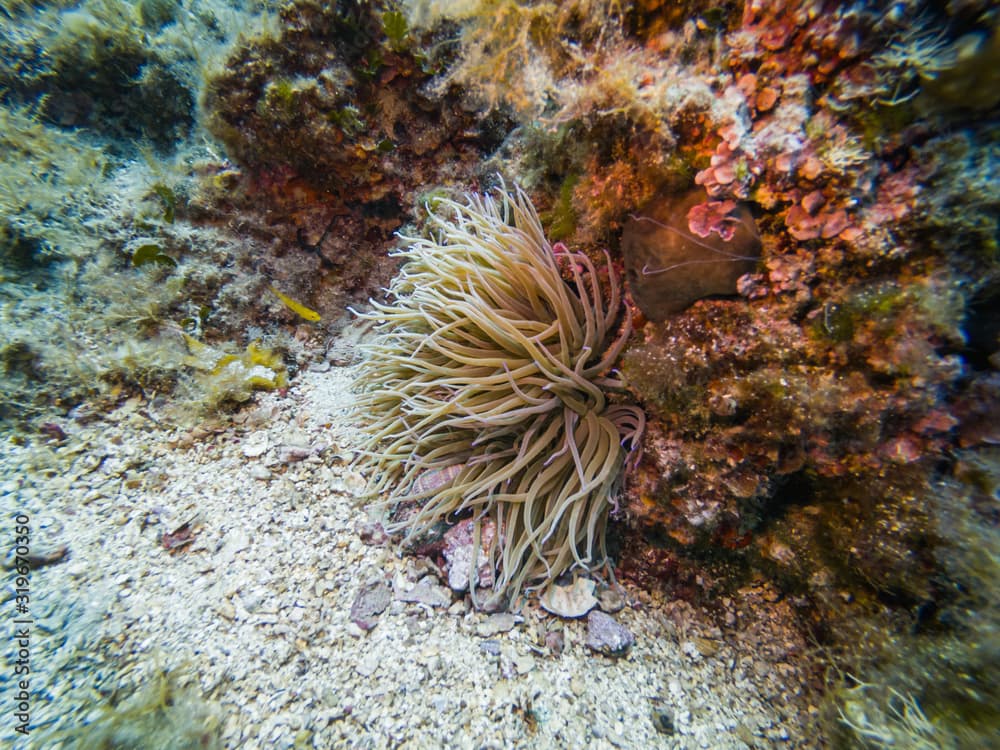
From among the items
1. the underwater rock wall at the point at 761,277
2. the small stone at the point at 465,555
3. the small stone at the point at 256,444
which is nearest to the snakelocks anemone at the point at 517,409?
the small stone at the point at 465,555

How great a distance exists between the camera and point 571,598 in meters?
2.44

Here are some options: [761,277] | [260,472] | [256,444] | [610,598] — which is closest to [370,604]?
[260,472]

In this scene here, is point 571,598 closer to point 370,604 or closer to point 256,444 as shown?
point 370,604

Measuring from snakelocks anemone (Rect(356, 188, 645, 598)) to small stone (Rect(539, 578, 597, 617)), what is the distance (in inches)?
3.9

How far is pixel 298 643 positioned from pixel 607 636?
1647 mm

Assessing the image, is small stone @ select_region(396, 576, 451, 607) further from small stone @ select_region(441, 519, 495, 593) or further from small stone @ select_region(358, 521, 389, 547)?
small stone @ select_region(358, 521, 389, 547)

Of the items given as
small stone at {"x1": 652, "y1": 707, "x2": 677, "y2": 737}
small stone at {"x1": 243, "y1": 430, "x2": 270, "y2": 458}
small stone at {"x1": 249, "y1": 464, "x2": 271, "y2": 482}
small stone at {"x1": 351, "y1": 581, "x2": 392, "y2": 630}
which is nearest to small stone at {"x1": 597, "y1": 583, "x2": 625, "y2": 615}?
small stone at {"x1": 652, "y1": 707, "x2": 677, "y2": 737}

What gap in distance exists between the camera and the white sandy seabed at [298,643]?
1864 mm

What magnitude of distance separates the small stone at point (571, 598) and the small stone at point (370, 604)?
0.92 metres

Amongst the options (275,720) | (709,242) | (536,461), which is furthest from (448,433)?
(709,242)

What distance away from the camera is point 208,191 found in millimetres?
A: 3758

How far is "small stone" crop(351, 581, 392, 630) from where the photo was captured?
7.48 feet

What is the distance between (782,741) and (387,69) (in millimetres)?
5127

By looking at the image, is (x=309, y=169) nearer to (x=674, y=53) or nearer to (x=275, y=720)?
(x=674, y=53)
